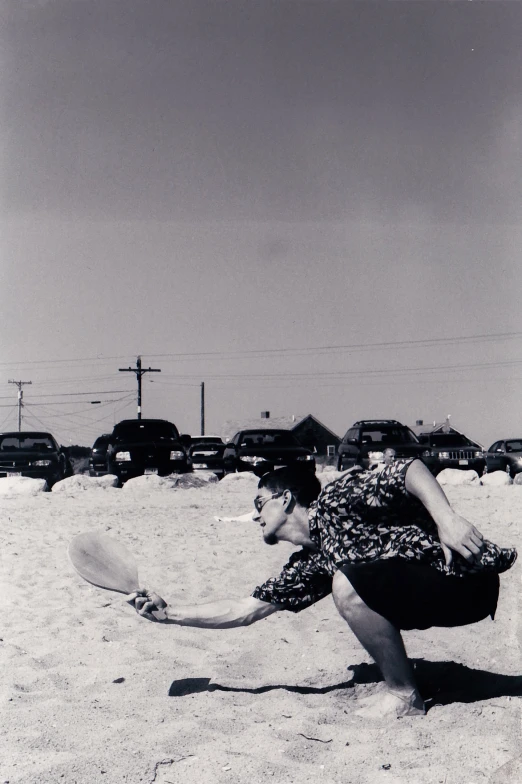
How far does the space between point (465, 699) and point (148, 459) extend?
1299cm

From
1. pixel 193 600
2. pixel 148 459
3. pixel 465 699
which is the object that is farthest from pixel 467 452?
pixel 465 699

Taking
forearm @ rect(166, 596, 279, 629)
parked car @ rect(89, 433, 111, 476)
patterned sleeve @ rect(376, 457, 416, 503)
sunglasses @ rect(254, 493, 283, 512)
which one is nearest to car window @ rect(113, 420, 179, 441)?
parked car @ rect(89, 433, 111, 476)

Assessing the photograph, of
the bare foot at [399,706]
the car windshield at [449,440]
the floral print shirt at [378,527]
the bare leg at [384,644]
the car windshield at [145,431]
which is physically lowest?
the bare foot at [399,706]

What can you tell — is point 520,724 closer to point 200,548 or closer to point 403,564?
point 403,564

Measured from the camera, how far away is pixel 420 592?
2.88 meters

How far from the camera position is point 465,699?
3342 mm

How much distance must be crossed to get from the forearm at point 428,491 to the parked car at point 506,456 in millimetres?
17764

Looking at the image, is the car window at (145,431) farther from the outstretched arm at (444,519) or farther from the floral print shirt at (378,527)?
the outstretched arm at (444,519)

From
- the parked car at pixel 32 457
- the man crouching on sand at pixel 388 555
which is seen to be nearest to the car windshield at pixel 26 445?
the parked car at pixel 32 457

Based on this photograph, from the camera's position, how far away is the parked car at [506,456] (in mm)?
19812

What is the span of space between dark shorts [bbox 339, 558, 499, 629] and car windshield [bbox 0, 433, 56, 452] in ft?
44.1

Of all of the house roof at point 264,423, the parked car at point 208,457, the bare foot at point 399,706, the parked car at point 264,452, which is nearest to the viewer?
the bare foot at point 399,706

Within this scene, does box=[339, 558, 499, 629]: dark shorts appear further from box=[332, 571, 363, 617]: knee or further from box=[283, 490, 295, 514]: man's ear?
box=[283, 490, 295, 514]: man's ear

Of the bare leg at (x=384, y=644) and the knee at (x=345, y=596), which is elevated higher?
the knee at (x=345, y=596)
